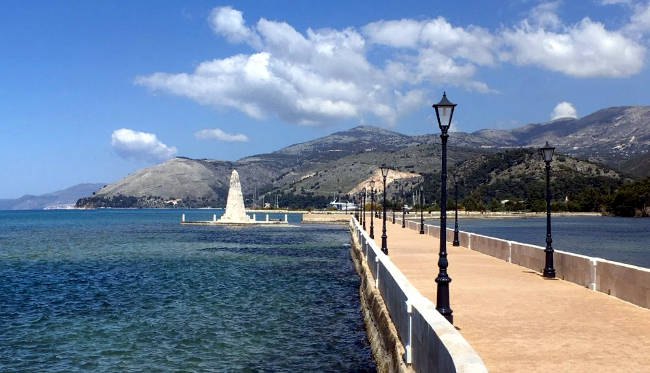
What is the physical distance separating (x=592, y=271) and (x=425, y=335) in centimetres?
945

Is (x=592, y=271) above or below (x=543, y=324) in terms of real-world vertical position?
above

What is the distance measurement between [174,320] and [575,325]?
1372cm

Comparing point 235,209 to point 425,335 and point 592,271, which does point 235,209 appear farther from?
point 425,335

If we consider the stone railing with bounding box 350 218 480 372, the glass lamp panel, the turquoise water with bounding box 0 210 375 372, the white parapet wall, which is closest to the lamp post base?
the white parapet wall

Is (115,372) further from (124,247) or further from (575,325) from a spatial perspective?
(124,247)

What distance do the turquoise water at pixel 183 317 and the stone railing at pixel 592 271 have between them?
5954 millimetres

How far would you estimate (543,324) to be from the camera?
11953 mm

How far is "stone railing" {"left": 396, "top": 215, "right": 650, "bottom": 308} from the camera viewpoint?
14.0m

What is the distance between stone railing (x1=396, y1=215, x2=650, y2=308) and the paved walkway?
28cm

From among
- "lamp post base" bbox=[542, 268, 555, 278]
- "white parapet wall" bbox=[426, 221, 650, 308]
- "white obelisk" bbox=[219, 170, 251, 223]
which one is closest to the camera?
"white parapet wall" bbox=[426, 221, 650, 308]

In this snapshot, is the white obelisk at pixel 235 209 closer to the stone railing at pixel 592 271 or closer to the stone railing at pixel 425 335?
the stone railing at pixel 592 271

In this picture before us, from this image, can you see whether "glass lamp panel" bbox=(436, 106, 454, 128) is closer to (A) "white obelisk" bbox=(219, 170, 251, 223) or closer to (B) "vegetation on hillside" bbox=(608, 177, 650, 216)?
(A) "white obelisk" bbox=(219, 170, 251, 223)

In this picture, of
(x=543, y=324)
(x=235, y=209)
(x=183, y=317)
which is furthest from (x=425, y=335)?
(x=235, y=209)

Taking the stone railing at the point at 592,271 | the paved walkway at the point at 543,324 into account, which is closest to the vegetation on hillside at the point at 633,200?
the stone railing at the point at 592,271
